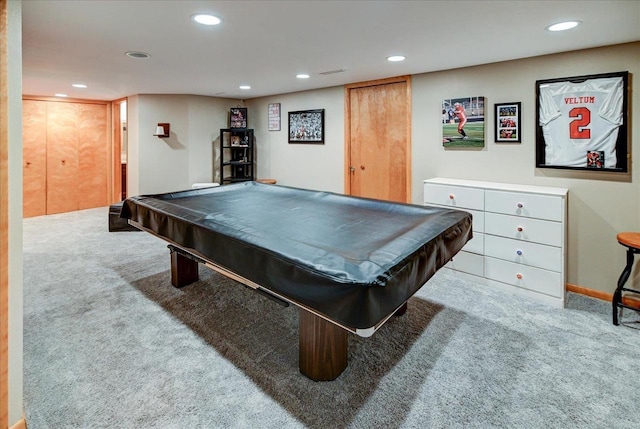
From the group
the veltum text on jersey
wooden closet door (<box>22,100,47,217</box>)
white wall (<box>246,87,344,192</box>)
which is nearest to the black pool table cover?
the veltum text on jersey

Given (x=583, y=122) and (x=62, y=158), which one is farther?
(x=62, y=158)

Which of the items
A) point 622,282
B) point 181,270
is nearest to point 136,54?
point 181,270

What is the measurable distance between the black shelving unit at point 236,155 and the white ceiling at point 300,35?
2014 millimetres

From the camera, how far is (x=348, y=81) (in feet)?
14.9

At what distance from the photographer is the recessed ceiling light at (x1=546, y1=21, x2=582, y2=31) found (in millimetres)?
2340

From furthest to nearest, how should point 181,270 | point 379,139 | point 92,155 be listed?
1. point 92,155
2. point 379,139
3. point 181,270

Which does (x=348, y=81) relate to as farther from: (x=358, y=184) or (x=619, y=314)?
(x=619, y=314)

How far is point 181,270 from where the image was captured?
318 centimetres

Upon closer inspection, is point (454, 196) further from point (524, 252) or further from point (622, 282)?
point (622, 282)

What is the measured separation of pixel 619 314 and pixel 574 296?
0.37 meters

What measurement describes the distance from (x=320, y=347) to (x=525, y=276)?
6.80 ft

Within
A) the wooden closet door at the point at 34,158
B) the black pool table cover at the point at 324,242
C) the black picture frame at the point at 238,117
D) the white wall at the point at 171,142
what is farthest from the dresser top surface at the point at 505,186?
the wooden closet door at the point at 34,158

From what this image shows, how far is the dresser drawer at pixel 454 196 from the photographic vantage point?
3283 mm

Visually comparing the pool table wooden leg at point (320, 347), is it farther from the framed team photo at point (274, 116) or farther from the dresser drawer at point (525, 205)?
the framed team photo at point (274, 116)
